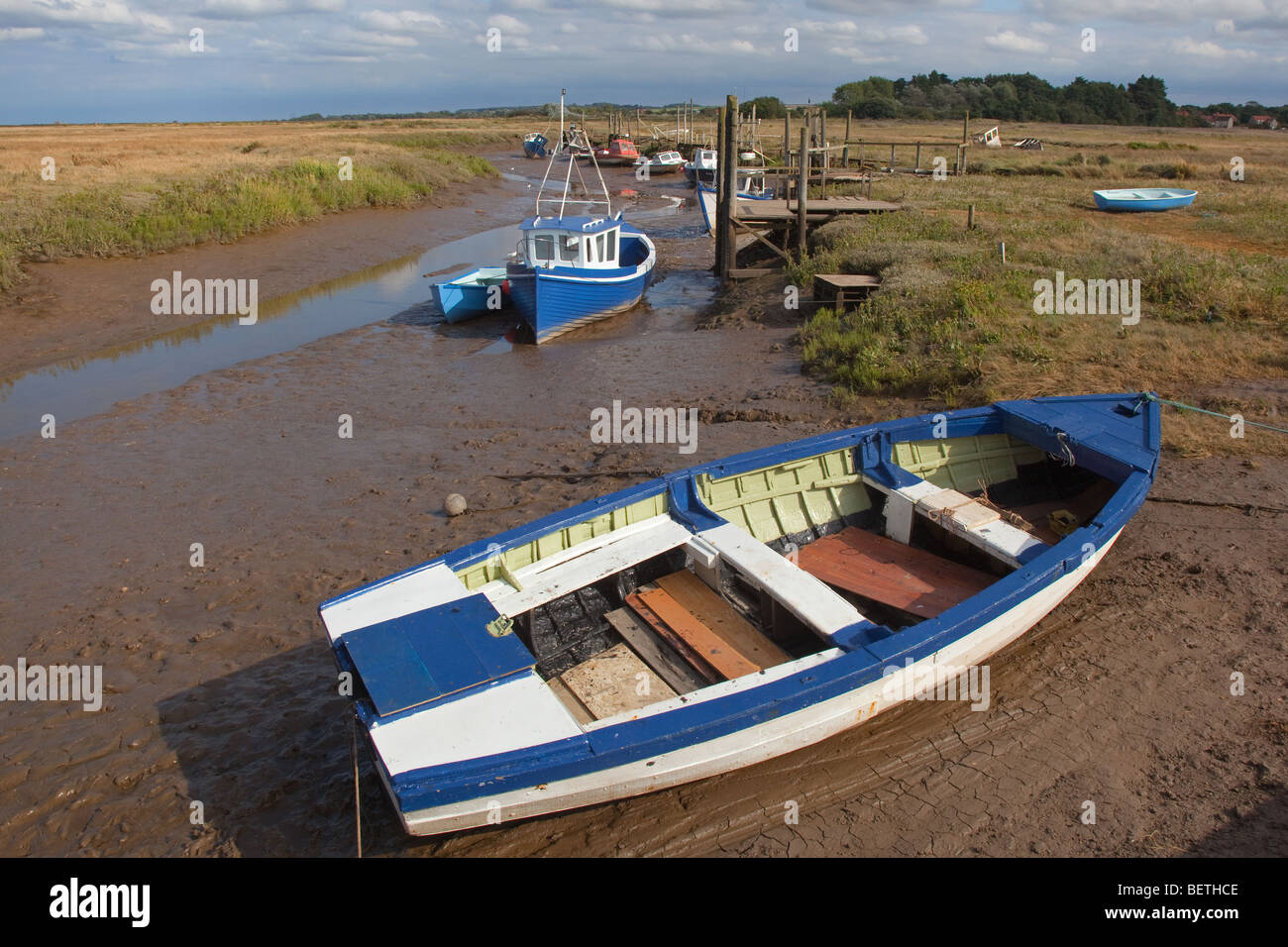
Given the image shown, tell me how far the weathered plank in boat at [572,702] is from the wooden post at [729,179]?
15307 mm

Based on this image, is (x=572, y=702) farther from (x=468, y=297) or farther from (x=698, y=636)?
(x=468, y=297)

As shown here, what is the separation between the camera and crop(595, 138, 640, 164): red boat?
53625 millimetres

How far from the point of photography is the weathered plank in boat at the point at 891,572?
6484 mm

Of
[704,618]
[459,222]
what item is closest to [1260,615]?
[704,618]

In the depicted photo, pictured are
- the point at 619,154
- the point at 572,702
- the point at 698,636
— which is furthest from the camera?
the point at 619,154

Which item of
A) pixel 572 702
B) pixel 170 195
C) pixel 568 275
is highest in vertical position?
pixel 170 195

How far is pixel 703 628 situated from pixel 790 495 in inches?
74.8

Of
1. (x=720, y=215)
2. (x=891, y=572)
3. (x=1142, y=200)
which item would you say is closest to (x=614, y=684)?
(x=891, y=572)

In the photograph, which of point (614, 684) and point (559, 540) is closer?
point (614, 684)

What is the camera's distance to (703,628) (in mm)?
6070

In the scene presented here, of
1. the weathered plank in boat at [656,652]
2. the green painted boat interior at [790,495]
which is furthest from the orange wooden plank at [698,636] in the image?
the green painted boat interior at [790,495]

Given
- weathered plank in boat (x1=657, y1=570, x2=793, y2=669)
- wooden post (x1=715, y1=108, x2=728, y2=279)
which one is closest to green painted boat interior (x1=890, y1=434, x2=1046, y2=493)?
weathered plank in boat (x1=657, y1=570, x2=793, y2=669)

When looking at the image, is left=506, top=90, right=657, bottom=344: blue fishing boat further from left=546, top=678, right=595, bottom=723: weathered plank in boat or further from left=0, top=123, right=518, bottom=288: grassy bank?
left=546, top=678, right=595, bottom=723: weathered plank in boat

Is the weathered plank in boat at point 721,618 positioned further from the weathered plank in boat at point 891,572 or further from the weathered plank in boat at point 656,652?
the weathered plank in boat at point 891,572
